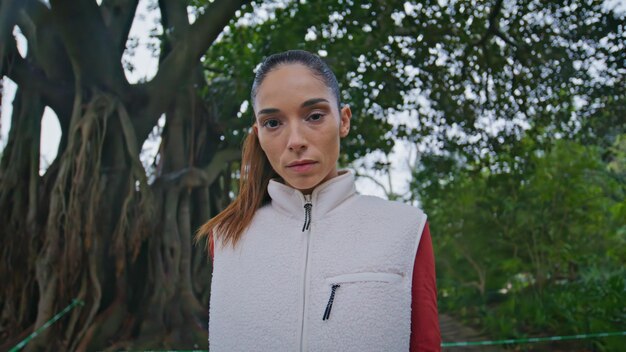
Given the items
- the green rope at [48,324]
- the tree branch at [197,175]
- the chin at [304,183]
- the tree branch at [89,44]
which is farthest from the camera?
the tree branch at [197,175]

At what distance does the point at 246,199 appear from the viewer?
125 cm

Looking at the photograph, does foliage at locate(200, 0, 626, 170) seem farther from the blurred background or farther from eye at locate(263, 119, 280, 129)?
eye at locate(263, 119, 280, 129)

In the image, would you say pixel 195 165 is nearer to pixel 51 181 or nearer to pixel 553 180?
pixel 51 181

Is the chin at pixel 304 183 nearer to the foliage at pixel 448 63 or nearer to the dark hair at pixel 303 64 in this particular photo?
the dark hair at pixel 303 64

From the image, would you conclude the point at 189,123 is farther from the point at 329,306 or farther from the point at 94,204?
the point at 329,306

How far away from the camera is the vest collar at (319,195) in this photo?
3.78ft

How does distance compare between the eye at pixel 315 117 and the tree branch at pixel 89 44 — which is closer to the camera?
the eye at pixel 315 117

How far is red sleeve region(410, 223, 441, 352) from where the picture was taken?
106cm

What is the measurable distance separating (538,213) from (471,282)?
3172 mm

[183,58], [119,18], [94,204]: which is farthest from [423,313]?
[119,18]

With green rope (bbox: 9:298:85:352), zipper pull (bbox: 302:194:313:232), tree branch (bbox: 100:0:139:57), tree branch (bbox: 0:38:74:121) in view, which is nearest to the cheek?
zipper pull (bbox: 302:194:313:232)

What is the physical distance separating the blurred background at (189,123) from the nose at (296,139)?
377cm

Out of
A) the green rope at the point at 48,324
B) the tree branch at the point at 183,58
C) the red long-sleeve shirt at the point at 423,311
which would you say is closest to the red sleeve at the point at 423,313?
the red long-sleeve shirt at the point at 423,311

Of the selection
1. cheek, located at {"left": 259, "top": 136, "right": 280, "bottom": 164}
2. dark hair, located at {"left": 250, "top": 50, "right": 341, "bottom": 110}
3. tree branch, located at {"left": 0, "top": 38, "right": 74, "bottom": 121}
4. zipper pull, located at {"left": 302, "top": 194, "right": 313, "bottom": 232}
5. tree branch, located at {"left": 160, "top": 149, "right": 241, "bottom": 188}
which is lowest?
zipper pull, located at {"left": 302, "top": 194, "right": 313, "bottom": 232}
